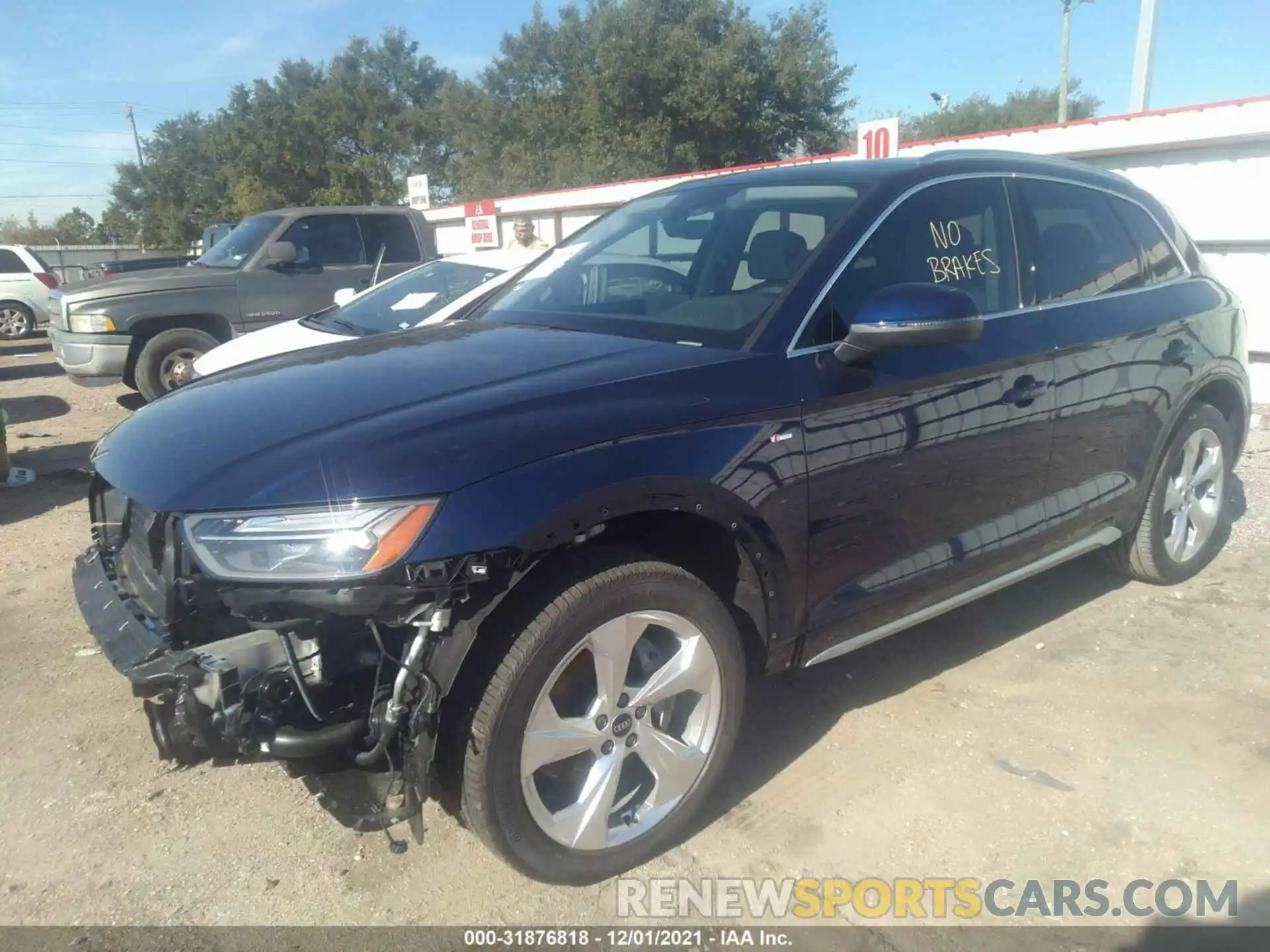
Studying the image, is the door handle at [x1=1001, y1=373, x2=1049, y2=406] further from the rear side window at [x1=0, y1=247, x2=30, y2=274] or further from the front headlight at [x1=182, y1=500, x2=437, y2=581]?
the rear side window at [x1=0, y1=247, x2=30, y2=274]

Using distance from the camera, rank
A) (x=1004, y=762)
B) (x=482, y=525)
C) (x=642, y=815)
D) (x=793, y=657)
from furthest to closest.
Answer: (x=1004, y=762)
(x=793, y=657)
(x=642, y=815)
(x=482, y=525)

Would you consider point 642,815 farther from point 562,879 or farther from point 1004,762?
point 1004,762

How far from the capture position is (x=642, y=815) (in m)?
2.52

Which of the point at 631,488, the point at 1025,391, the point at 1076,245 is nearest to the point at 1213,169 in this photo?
the point at 1076,245

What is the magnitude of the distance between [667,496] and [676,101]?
31506 millimetres

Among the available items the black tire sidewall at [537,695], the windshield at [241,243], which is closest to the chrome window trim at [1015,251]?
the black tire sidewall at [537,695]

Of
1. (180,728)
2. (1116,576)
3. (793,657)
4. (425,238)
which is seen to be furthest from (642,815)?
(425,238)

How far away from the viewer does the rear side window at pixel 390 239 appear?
9.62 metres

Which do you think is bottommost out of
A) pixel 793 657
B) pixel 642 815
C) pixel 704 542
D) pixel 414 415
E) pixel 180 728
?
pixel 642 815

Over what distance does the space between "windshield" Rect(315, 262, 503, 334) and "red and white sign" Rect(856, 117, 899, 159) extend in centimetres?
465

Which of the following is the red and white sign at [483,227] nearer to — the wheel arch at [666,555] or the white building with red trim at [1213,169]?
the white building with red trim at [1213,169]

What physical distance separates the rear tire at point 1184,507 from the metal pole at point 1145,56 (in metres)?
10.6

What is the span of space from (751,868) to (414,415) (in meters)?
1.50

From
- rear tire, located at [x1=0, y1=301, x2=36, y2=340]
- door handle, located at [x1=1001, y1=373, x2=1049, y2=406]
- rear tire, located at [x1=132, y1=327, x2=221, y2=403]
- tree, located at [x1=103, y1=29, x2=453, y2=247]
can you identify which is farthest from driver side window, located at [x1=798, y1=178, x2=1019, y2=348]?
tree, located at [x1=103, y1=29, x2=453, y2=247]
